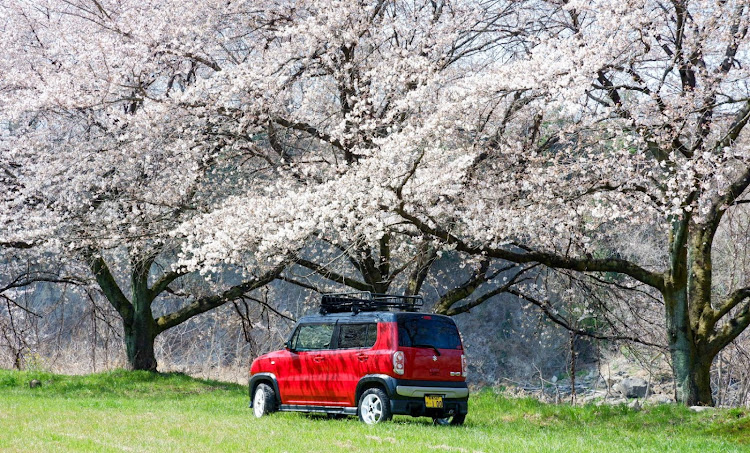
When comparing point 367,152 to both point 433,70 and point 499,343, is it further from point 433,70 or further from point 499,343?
point 499,343

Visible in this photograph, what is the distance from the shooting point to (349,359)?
1171 cm

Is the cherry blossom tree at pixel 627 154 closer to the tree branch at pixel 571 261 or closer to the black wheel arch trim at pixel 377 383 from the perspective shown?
the tree branch at pixel 571 261

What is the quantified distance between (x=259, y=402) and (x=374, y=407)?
250 cm

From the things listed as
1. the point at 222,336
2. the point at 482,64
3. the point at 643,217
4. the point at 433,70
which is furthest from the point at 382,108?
the point at 222,336

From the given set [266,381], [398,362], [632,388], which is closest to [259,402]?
[266,381]

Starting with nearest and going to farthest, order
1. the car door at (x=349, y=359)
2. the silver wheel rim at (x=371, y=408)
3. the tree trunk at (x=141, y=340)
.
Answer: the silver wheel rim at (x=371, y=408) < the car door at (x=349, y=359) < the tree trunk at (x=141, y=340)

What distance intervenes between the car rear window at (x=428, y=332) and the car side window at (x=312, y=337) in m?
1.39

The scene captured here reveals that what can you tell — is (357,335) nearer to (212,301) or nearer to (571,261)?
(571,261)

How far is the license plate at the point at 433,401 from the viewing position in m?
11.1

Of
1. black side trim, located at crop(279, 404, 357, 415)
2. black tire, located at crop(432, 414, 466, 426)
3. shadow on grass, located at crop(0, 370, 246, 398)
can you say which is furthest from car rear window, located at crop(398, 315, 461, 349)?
shadow on grass, located at crop(0, 370, 246, 398)

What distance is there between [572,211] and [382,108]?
5.11 m

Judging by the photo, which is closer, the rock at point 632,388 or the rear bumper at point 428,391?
the rear bumper at point 428,391

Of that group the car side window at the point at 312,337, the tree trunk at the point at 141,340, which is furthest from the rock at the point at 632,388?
the car side window at the point at 312,337

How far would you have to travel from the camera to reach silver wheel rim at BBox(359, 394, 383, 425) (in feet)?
36.7
